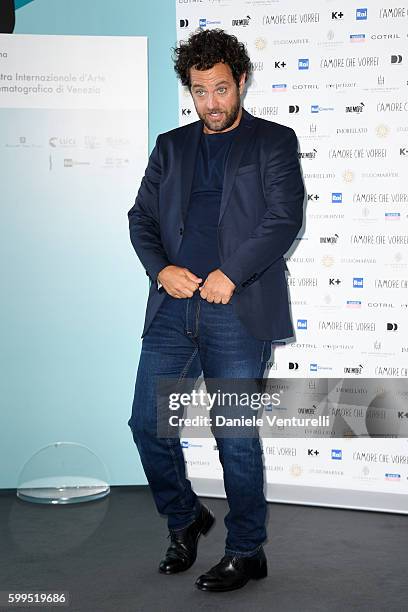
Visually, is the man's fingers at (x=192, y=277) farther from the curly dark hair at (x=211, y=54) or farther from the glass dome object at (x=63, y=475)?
the glass dome object at (x=63, y=475)

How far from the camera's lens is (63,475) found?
380cm

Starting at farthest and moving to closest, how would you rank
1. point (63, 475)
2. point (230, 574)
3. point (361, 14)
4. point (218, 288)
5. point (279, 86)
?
point (63, 475)
point (279, 86)
point (361, 14)
point (230, 574)
point (218, 288)

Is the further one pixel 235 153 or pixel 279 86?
pixel 279 86

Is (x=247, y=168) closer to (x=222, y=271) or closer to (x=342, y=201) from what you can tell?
(x=222, y=271)

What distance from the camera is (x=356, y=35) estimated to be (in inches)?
139

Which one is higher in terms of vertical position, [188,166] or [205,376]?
[188,166]

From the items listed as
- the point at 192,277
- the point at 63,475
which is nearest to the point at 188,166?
the point at 192,277

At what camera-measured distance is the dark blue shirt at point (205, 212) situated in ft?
8.46

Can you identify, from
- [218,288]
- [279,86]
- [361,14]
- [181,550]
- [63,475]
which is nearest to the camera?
[218,288]

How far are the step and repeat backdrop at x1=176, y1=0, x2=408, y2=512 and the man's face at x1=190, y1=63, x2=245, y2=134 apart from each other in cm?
113

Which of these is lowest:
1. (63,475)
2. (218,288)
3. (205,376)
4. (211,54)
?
(63,475)

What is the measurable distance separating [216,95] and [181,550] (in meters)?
1.49

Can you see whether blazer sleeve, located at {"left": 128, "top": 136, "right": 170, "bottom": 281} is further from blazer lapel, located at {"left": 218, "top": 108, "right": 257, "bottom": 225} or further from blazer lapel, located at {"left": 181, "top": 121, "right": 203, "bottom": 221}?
blazer lapel, located at {"left": 218, "top": 108, "right": 257, "bottom": 225}

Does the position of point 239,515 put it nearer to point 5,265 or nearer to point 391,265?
point 391,265
